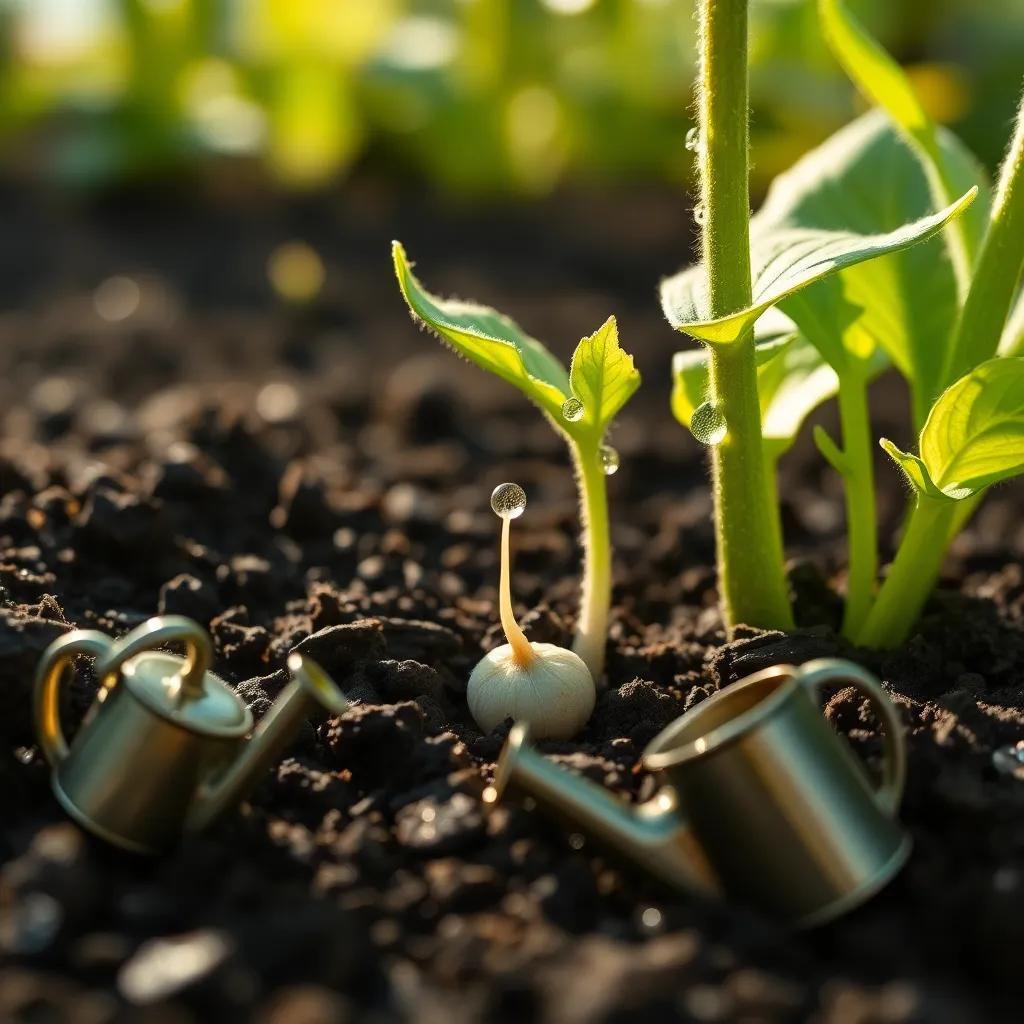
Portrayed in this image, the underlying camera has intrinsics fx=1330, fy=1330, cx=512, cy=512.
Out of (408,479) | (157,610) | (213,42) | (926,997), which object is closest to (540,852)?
(926,997)

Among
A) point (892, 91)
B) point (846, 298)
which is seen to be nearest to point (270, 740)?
point (846, 298)

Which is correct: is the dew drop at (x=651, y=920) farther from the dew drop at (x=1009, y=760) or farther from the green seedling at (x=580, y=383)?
the green seedling at (x=580, y=383)

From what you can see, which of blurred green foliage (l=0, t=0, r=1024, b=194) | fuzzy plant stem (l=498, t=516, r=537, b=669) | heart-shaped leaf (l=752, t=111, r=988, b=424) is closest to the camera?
fuzzy plant stem (l=498, t=516, r=537, b=669)

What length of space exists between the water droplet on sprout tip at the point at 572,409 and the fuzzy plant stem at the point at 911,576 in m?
0.48

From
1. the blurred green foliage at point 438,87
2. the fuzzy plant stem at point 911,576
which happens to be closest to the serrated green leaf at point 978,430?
the fuzzy plant stem at point 911,576

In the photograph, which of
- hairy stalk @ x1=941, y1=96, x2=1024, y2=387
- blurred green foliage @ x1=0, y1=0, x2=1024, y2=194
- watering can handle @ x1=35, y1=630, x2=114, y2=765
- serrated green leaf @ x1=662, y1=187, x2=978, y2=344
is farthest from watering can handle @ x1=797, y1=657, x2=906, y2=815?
blurred green foliage @ x1=0, y1=0, x2=1024, y2=194

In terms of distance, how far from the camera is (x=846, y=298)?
6.27 feet

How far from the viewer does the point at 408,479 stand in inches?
113

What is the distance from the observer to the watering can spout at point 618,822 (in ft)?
4.36

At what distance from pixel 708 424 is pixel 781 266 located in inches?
8.5

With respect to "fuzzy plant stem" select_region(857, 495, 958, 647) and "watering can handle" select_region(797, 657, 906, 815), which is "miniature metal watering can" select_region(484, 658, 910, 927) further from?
"fuzzy plant stem" select_region(857, 495, 958, 647)

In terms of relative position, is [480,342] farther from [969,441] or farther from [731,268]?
[969,441]

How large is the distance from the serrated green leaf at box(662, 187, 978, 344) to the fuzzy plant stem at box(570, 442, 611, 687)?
23 centimetres

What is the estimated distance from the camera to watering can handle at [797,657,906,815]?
133cm
